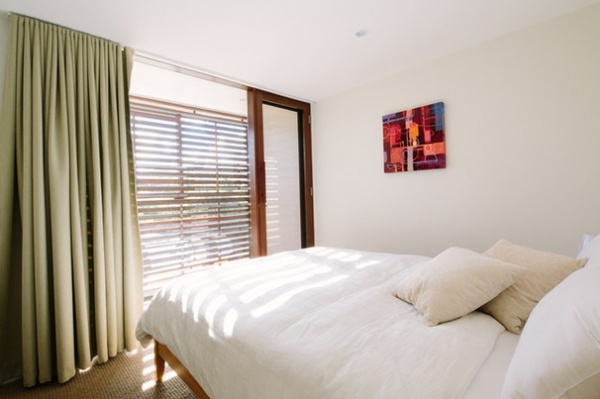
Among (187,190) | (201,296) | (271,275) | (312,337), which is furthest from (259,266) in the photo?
(187,190)

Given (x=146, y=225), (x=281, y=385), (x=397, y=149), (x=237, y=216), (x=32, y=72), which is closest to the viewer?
(x=281, y=385)

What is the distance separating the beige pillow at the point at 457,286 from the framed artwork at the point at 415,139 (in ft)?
5.03

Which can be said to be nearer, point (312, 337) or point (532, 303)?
point (312, 337)

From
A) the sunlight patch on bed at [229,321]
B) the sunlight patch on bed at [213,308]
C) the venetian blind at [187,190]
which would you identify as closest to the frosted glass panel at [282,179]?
the venetian blind at [187,190]

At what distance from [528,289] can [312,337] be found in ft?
3.12

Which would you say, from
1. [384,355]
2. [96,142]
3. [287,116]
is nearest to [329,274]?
[384,355]

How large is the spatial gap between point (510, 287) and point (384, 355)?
2.40 feet

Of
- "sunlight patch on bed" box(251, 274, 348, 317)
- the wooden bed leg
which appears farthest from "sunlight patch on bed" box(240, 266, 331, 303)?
the wooden bed leg

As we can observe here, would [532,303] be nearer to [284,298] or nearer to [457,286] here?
[457,286]

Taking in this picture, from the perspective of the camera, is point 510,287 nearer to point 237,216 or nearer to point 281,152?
point 281,152

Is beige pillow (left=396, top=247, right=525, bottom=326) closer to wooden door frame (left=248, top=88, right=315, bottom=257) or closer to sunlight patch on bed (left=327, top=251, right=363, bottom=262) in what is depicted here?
sunlight patch on bed (left=327, top=251, right=363, bottom=262)

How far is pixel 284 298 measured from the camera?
141cm

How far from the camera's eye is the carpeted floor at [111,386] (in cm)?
175

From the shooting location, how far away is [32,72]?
1893mm
